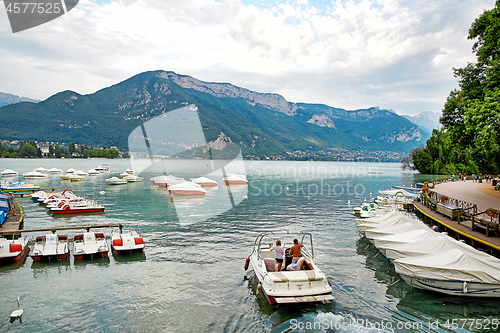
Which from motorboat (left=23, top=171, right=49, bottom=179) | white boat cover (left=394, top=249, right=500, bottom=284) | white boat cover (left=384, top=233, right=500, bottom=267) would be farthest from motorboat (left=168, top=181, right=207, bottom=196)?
motorboat (left=23, top=171, right=49, bottom=179)

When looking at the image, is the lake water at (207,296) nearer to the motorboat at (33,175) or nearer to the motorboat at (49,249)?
the motorboat at (49,249)

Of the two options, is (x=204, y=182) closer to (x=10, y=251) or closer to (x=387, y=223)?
(x=10, y=251)

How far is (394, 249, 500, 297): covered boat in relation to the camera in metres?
12.4

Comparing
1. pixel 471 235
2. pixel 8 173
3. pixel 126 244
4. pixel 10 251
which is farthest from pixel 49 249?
pixel 8 173

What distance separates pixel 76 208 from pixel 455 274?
A: 39370mm

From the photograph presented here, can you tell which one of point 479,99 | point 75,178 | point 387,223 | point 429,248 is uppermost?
point 479,99

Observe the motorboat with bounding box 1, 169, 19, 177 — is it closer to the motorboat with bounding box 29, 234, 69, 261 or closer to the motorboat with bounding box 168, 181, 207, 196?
the motorboat with bounding box 168, 181, 207, 196

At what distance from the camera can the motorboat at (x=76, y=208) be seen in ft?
116

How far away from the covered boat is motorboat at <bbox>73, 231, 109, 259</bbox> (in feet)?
63.0

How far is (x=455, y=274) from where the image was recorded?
501 inches

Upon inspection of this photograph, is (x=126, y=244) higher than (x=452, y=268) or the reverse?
the reverse

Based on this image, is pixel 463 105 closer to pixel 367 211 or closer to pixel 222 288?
pixel 367 211

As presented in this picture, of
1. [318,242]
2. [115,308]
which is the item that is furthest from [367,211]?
[115,308]

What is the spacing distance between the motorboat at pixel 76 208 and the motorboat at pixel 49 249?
16510 millimetres
